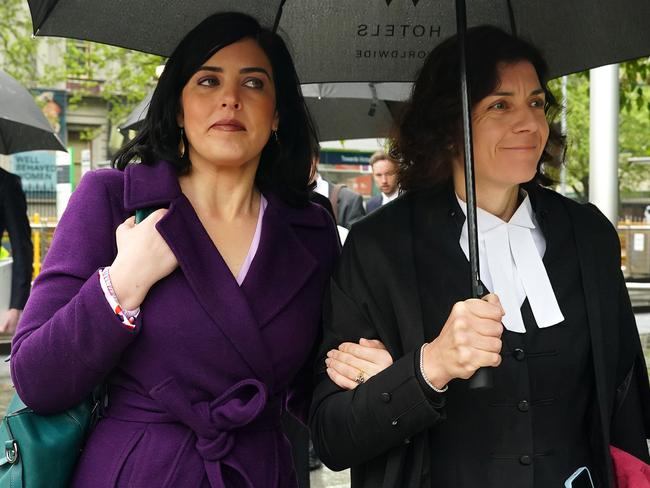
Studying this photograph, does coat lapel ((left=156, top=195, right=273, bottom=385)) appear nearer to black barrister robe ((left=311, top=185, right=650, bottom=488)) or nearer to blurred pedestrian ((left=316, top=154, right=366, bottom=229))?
black barrister robe ((left=311, top=185, right=650, bottom=488))

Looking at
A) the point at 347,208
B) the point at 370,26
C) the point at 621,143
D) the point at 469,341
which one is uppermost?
the point at 621,143

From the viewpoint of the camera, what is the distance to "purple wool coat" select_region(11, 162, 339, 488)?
94.6 inches

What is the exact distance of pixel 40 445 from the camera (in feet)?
7.86

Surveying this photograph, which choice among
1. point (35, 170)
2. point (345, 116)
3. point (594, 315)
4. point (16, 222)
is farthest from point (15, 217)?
point (35, 170)

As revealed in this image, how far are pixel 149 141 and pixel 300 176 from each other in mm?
536

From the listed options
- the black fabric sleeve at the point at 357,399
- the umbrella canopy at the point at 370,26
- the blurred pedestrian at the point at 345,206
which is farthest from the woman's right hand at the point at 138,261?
the blurred pedestrian at the point at 345,206

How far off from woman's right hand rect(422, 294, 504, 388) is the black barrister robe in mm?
96

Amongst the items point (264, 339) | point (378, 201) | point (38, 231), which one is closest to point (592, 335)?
point (264, 339)

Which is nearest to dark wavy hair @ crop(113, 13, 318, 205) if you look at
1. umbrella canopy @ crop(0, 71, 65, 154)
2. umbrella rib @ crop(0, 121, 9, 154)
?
umbrella canopy @ crop(0, 71, 65, 154)

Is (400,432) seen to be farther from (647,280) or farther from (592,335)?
(647,280)

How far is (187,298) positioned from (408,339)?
61 cm

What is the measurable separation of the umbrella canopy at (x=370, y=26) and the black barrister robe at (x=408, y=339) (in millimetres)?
618

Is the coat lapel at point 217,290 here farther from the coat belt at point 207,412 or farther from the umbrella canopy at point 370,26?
the umbrella canopy at point 370,26

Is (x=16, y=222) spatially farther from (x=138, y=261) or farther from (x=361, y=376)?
(x=361, y=376)
